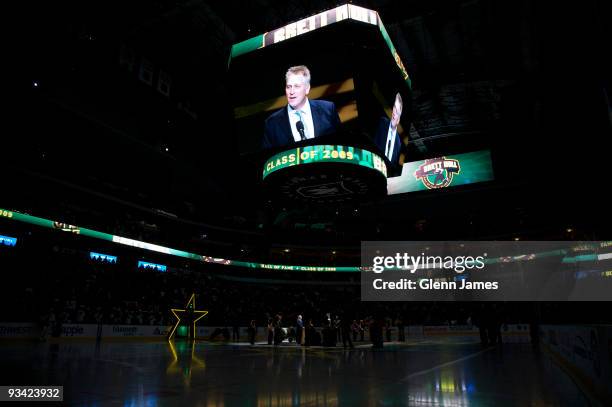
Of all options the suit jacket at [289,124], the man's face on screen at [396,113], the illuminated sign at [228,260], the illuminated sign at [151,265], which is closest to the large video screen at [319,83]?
the suit jacket at [289,124]

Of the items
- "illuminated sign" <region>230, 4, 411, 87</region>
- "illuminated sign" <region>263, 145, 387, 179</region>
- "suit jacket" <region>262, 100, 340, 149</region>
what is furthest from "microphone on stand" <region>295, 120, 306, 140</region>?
"illuminated sign" <region>230, 4, 411, 87</region>

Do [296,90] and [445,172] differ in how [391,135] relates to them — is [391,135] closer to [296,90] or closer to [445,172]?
[296,90]

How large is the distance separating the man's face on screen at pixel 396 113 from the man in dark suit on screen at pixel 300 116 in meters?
3.16

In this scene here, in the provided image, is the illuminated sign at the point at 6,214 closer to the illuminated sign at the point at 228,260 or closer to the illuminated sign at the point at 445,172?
the illuminated sign at the point at 228,260

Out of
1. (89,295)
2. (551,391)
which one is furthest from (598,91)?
(89,295)

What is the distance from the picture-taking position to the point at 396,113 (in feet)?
50.0

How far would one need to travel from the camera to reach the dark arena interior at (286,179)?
24.9ft

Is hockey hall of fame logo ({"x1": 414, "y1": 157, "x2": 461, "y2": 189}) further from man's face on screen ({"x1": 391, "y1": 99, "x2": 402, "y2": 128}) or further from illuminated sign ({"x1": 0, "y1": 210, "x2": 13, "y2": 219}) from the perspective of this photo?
illuminated sign ({"x1": 0, "y1": 210, "x2": 13, "y2": 219})

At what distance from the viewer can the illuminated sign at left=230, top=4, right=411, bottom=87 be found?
40.1 feet

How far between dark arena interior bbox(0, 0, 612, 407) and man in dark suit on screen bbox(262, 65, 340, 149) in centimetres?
6

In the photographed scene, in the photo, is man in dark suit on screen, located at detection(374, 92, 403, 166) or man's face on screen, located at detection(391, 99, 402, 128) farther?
man's face on screen, located at detection(391, 99, 402, 128)

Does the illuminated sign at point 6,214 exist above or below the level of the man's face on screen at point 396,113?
below

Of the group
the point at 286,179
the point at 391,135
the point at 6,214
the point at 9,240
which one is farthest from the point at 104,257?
the point at 391,135

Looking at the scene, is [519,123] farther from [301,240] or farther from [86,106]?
[301,240]
